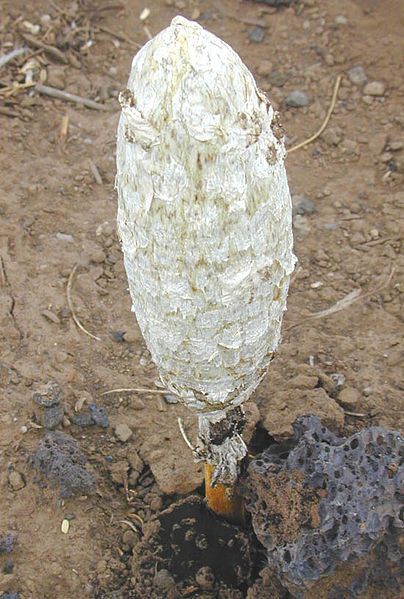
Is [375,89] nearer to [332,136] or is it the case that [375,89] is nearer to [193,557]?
[332,136]

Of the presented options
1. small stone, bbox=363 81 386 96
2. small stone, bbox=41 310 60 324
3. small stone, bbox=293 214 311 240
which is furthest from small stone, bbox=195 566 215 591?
small stone, bbox=363 81 386 96

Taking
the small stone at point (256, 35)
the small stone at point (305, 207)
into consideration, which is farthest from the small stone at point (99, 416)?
the small stone at point (256, 35)

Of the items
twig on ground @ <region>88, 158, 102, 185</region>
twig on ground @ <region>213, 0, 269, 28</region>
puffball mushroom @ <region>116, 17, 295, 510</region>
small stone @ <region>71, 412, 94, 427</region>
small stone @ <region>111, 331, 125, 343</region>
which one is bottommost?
small stone @ <region>71, 412, 94, 427</region>

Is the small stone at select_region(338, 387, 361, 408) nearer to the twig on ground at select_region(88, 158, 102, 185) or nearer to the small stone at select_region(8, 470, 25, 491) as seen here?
the small stone at select_region(8, 470, 25, 491)

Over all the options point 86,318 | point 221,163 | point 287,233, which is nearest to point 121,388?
point 86,318

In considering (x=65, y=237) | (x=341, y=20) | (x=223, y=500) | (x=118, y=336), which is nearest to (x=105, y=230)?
(x=65, y=237)

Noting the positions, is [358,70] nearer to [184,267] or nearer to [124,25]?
[124,25]
